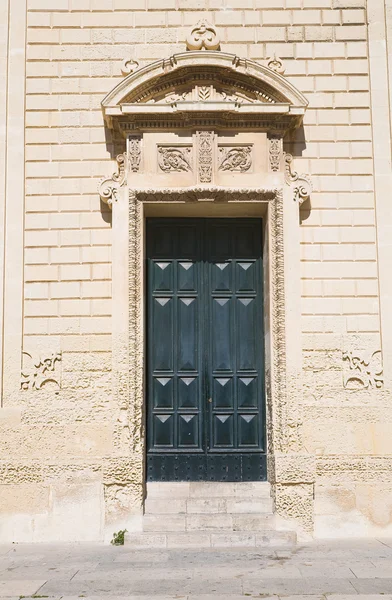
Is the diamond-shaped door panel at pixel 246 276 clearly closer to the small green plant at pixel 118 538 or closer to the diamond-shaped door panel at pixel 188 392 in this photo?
the diamond-shaped door panel at pixel 188 392

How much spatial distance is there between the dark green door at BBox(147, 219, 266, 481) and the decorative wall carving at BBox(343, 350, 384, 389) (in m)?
1.15

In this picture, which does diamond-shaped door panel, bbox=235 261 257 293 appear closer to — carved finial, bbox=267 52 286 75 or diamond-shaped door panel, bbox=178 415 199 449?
diamond-shaped door panel, bbox=178 415 199 449

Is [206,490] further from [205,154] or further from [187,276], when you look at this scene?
[205,154]

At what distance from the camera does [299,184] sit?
900 centimetres

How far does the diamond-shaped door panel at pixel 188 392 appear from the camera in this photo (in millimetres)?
9188

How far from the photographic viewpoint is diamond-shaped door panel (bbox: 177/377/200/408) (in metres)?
9.19

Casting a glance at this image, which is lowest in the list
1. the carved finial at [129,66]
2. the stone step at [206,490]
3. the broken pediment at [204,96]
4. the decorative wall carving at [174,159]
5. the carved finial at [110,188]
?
the stone step at [206,490]

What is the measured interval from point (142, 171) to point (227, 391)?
3069 millimetres

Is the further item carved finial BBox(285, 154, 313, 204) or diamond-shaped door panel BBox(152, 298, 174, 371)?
diamond-shaped door panel BBox(152, 298, 174, 371)

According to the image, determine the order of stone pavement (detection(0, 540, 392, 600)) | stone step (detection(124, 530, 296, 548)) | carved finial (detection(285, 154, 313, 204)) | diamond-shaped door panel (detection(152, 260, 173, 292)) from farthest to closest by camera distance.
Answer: diamond-shaped door panel (detection(152, 260, 173, 292))
carved finial (detection(285, 154, 313, 204))
stone step (detection(124, 530, 296, 548))
stone pavement (detection(0, 540, 392, 600))

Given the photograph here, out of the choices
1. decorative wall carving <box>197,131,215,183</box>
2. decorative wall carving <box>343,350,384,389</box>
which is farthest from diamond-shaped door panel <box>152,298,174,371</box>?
decorative wall carving <box>343,350,384,389</box>

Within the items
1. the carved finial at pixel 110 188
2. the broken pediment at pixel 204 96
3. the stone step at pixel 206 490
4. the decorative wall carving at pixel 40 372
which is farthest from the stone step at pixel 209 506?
the broken pediment at pixel 204 96

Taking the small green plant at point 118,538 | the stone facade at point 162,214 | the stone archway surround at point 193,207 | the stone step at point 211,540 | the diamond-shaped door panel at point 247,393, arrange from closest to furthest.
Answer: the stone step at point 211,540
the small green plant at point 118,538
the stone facade at point 162,214
the stone archway surround at point 193,207
the diamond-shaped door panel at point 247,393

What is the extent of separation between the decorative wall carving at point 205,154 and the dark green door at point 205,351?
80 cm
